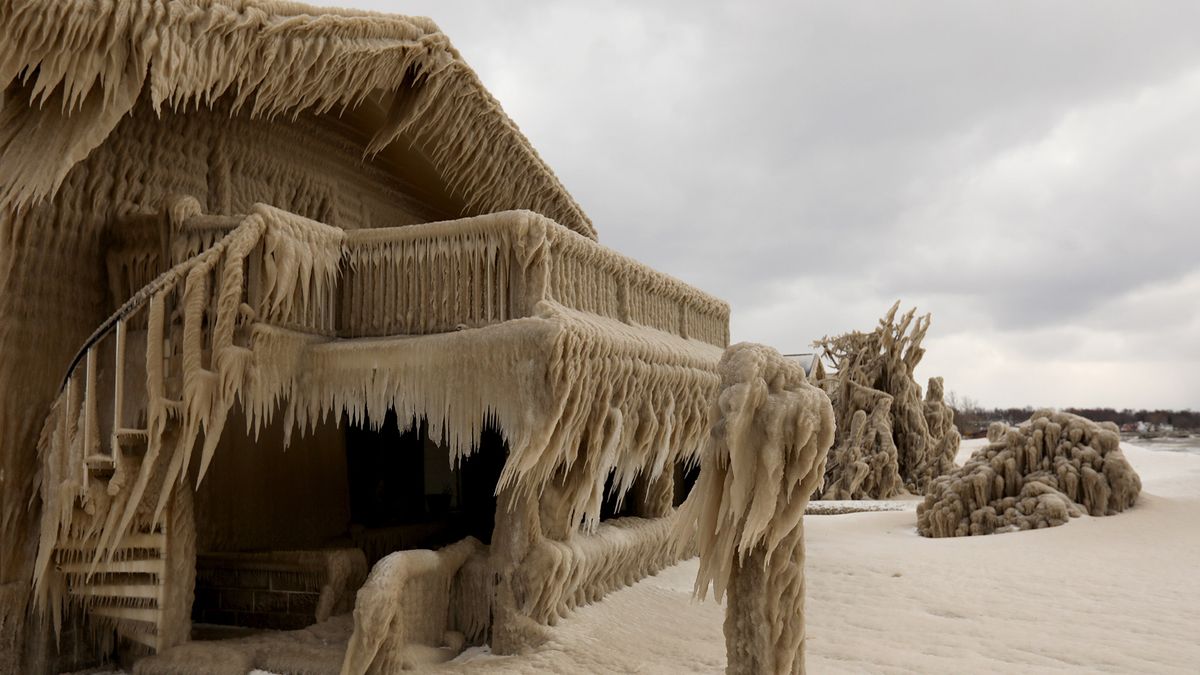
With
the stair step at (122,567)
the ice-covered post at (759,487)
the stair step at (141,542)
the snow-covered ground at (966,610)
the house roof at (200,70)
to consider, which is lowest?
the snow-covered ground at (966,610)

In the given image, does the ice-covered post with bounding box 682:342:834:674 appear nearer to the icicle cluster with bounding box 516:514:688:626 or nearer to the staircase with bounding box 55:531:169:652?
the icicle cluster with bounding box 516:514:688:626

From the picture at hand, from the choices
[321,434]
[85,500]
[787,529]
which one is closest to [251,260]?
[85,500]

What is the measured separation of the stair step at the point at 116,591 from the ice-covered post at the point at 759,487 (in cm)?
514

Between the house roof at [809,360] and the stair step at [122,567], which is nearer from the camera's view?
the stair step at [122,567]

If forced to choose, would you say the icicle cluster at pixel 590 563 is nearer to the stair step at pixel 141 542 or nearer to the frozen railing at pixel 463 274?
the frozen railing at pixel 463 274

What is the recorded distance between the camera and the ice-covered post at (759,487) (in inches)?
185

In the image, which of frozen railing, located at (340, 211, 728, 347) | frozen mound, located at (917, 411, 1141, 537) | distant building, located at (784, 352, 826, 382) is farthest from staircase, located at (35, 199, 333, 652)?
distant building, located at (784, 352, 826, 382)

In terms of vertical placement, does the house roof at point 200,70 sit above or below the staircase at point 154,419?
above

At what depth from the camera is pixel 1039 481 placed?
15.0 meters

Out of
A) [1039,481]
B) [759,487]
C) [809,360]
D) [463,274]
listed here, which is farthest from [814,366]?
[759,487]

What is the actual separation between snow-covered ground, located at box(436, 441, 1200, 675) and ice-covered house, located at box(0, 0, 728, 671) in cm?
78

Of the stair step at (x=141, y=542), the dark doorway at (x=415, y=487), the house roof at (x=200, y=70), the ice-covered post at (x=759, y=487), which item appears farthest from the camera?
the dark doorway at (x=415, y=487)

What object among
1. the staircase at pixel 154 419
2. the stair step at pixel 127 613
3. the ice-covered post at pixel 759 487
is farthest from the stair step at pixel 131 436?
the ice-covered post at pixel 759 487

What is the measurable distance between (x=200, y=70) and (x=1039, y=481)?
14.5 meters
